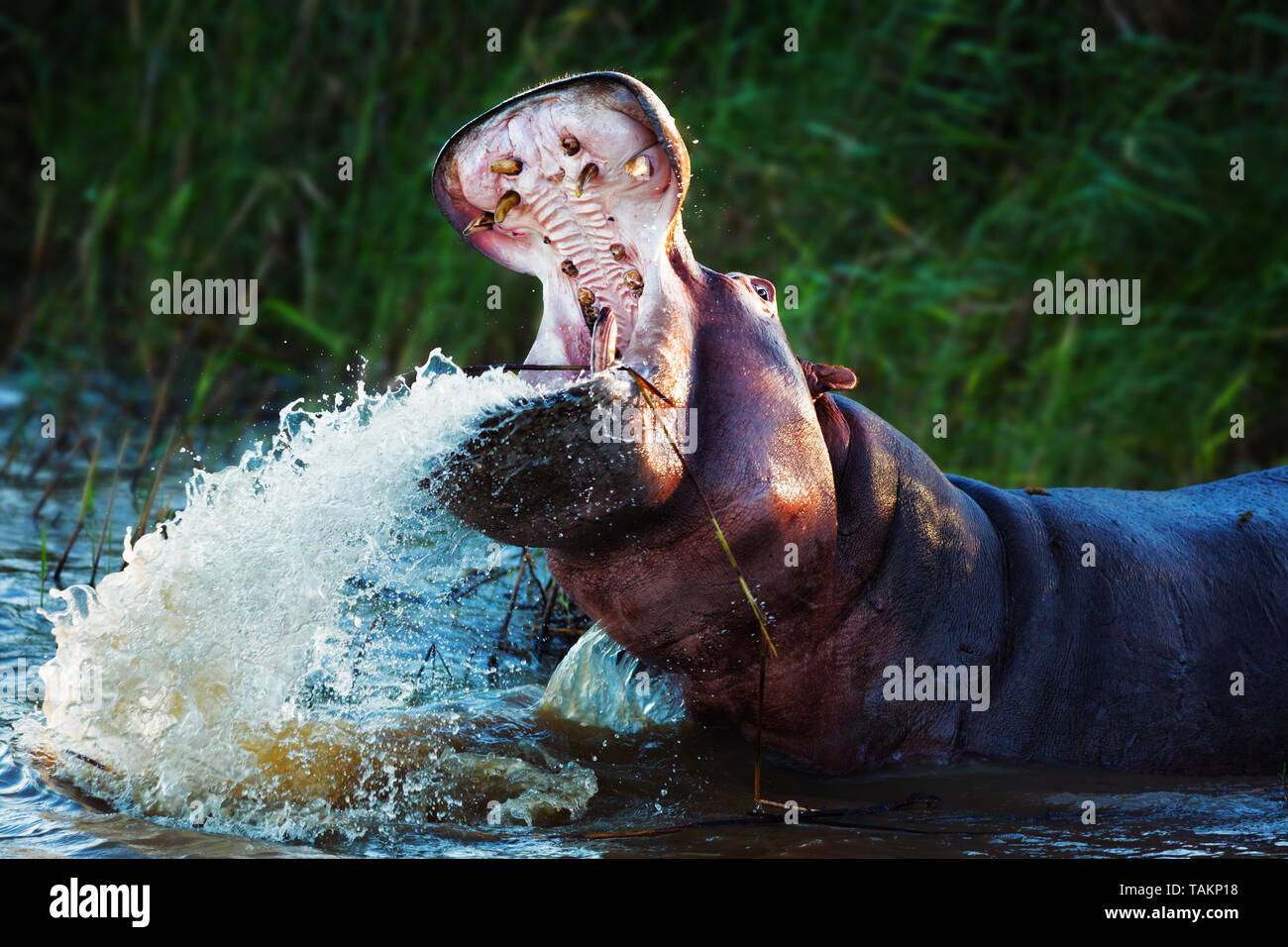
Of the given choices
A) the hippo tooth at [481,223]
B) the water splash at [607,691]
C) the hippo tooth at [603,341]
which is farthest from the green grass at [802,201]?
the hippo tooth at [603,341]

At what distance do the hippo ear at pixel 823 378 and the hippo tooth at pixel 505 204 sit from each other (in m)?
Answer: 0.60

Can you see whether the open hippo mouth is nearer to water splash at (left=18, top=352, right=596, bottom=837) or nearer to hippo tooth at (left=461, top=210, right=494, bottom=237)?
hippo tooth at (left=461, top=210, right=494, bottom=237)

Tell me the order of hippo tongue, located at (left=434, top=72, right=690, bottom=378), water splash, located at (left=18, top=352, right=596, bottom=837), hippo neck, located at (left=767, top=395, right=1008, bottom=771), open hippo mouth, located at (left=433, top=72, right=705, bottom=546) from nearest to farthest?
1. open hippo mouth, located at (left=433, top=72, right=705, bottom=546)
2. hippo tongue, located at (left=434, top=72, right=690, bottom=378)
3. water splash, located at (left=18, top=352, right=596, bottom=837)
4. hippo neck, located at (left=767, top=395, right=1008, bottom=771)

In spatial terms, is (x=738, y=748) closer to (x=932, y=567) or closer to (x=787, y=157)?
(x=932, y=567)

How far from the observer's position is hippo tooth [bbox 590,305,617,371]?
→ 103 inches

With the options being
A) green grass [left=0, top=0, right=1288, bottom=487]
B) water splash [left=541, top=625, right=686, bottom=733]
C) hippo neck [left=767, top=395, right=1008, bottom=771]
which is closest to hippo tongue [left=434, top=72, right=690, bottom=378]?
hippo neck [left=767, top=395, right=1008, bottom=771]

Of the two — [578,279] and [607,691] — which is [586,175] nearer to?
[578,279]

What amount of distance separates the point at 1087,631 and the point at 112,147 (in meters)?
5.35

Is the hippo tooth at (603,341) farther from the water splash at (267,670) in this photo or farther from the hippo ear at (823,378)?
the hippo ear at (823,378)

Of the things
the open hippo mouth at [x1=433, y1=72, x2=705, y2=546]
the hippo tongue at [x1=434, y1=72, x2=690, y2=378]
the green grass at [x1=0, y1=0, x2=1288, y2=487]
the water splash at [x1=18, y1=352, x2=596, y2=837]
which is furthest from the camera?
the green grass at [x1=0, y1=0, x2=1288, y2=487]

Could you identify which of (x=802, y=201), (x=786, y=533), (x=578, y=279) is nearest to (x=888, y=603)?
(x=786, y=533)

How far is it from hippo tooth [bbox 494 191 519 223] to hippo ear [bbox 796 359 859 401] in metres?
0.60
